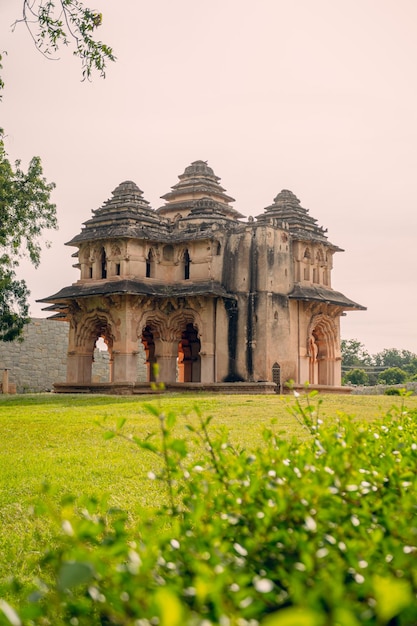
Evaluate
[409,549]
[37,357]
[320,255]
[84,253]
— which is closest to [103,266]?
[84,253]

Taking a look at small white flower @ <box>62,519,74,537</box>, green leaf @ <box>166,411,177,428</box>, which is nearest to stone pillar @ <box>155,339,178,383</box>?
green leaf @ <box>166,411,177,428</box>

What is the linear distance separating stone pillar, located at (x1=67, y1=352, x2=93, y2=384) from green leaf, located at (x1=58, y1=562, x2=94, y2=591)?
26.8 meters

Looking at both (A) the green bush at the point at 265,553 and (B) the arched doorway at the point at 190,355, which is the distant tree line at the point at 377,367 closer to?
(B) the arched doorway at the point at 190,355

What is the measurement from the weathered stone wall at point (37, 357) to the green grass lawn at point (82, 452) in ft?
48.6

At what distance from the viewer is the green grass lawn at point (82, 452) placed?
668 centimetres

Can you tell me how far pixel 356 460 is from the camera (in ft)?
11.2

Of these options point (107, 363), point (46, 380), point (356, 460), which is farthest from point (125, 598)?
point (107, 363)

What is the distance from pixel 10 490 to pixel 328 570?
652 centimetres

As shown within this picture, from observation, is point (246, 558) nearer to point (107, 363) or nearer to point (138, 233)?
point (138, 233)

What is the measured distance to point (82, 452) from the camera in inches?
428

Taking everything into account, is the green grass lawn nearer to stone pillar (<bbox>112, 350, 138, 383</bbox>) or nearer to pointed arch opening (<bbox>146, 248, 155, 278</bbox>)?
stone pillar (<bbox>112, 350, 138, 383</bbox>)

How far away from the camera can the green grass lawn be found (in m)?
6.68

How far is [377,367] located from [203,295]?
43.9 metres

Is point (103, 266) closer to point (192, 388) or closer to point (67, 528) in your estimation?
point (192, 388)
